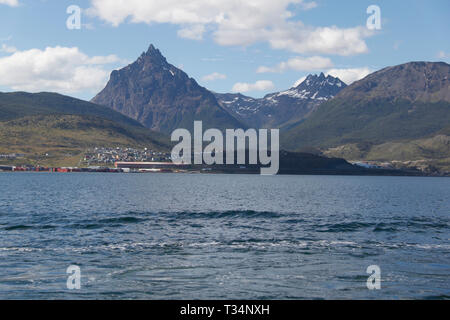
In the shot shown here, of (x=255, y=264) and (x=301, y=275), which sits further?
(x=255, y=264)

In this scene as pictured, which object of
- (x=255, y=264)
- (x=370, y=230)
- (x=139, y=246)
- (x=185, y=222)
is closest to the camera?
(x=255, y=264)

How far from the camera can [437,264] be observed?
45.4 meters

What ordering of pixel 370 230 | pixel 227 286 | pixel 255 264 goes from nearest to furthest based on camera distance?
1. pixel 227 286
2. pixel 255 264
3. pixel 370 230

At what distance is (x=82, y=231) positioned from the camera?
64125 mm

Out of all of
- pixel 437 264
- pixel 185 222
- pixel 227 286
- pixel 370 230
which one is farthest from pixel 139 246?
pixel 370 230

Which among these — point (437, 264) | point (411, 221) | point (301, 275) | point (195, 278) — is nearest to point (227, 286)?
point (195, 278)
